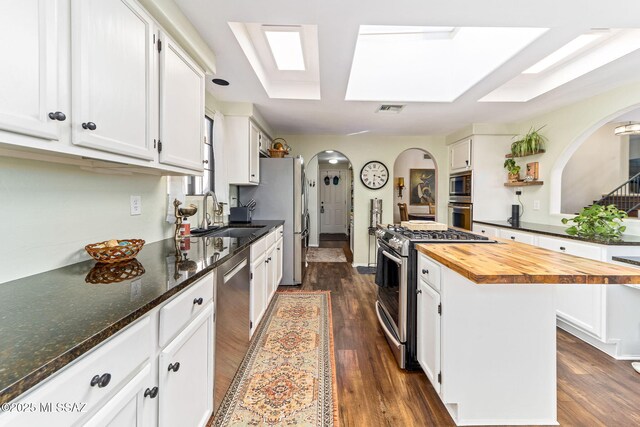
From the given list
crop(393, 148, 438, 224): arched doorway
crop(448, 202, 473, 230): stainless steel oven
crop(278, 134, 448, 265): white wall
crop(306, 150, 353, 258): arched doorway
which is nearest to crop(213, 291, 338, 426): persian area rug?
crop(278, 134, 448, 265): white wall

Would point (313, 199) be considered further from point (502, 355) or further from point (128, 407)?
point (128, 407)

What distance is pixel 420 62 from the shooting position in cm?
299

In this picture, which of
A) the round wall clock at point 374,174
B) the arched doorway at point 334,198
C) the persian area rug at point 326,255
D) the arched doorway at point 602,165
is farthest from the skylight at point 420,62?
the arched doorway at point 334,198

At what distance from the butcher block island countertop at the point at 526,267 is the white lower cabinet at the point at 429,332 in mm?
286

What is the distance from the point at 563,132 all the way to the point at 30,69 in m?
4.57

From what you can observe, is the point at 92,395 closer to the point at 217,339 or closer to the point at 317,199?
the point at 217,339

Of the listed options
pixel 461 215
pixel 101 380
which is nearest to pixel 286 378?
pixel 101 380

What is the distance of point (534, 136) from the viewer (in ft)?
11.8

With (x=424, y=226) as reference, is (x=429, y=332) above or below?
below

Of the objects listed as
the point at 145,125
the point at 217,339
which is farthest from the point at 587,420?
the point at 145,125

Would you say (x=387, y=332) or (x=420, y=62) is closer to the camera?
(x=387, y=332)

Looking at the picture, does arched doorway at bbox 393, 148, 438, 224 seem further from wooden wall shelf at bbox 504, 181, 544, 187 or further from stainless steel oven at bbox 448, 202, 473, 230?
wooden wall shelf at bbox 504, 181, 544, 187

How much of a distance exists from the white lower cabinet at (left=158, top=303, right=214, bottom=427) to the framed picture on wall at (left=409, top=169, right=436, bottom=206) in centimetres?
794

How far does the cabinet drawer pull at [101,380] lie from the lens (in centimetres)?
65
